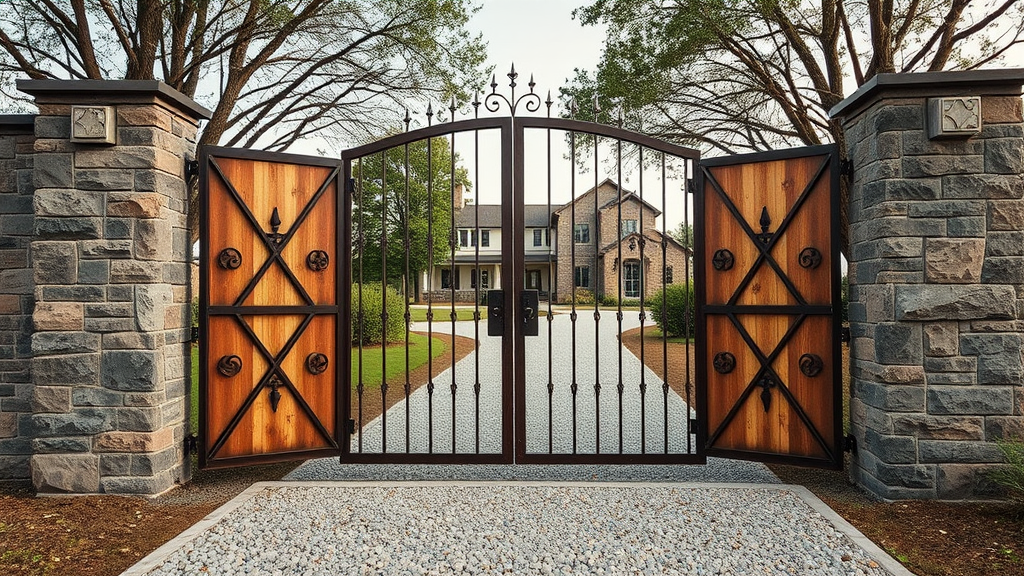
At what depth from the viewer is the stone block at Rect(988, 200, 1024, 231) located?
3.42m

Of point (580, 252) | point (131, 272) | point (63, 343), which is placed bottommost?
point (63, 343)

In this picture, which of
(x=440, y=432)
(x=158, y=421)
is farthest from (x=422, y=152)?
(x=158, y=421)

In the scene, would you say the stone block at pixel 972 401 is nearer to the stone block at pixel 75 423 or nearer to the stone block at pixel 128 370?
the stone block at pixel 128 370

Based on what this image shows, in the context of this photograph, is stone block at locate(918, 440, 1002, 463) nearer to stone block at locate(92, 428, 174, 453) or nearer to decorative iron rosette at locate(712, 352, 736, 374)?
decorative iron rosette at locate(712, 352, 736, 374)

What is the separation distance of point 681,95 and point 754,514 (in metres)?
7.64

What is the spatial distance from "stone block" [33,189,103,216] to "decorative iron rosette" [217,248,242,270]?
2.45ft

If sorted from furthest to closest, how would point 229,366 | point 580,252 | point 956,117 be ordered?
point 580,252
point 229,366
point 956,117

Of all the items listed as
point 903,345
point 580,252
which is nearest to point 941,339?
point 903,345

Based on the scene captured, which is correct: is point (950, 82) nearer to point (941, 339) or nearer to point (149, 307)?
point (941, 339)

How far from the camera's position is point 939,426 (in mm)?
3438

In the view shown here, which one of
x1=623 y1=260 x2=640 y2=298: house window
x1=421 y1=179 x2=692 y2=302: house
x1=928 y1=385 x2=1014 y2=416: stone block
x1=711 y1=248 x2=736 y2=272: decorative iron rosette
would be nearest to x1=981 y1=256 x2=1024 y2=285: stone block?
x1=928 y1=385 x2=1014 y2=416: stone block

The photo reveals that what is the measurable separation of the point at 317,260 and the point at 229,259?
59 cm

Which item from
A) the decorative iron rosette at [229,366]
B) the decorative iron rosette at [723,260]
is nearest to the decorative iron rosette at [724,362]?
the decorative iron rosette at [723,260]

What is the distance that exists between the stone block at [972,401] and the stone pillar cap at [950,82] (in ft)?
6.23
